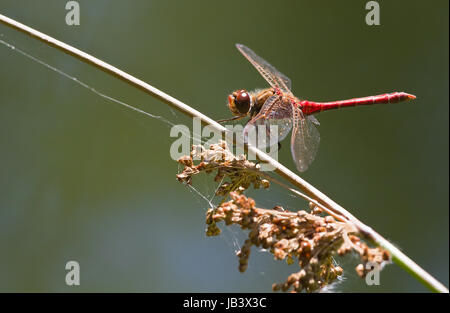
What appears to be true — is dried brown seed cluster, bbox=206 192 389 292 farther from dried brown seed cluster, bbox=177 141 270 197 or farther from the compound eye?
the compound eye

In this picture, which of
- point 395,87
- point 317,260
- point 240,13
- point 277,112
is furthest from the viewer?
point 395,87

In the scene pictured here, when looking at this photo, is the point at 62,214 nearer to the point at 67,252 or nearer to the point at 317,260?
the point at 67,252

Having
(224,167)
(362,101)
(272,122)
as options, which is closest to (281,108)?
(272,122)

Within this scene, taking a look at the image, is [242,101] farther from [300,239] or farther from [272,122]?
[300,239]

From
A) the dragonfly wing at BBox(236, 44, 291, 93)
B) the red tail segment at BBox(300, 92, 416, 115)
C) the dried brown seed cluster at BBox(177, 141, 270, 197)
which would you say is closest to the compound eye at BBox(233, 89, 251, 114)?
the dragonfly wing at BBox(236, 44, 291, 93)

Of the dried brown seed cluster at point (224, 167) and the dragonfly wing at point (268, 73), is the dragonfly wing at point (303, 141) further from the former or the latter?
the dried brown seed cluster at point (224, 167)

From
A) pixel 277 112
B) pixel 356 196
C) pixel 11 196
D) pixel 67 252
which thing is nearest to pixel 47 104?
pixel 11 196
